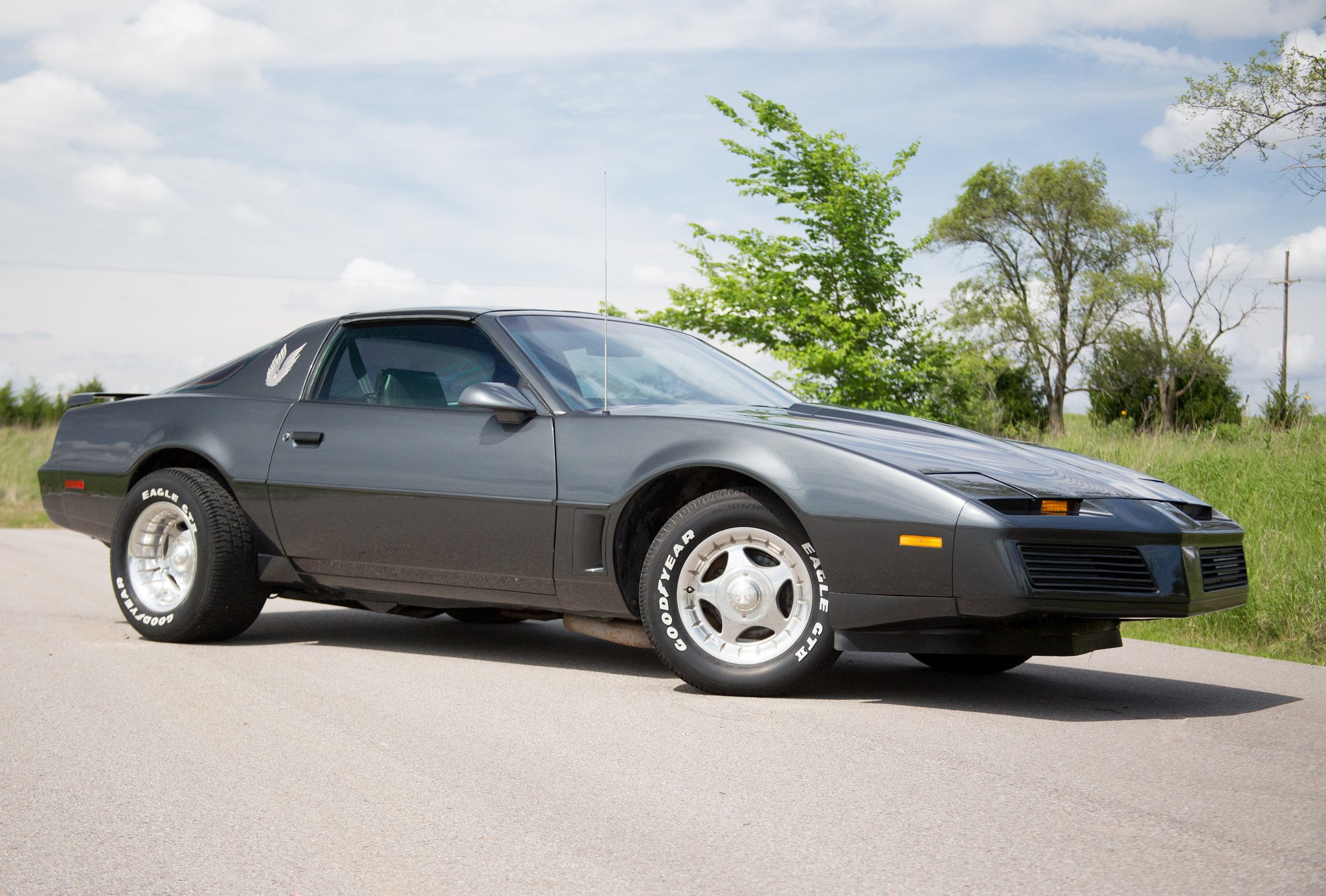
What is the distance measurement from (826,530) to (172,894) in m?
2.42

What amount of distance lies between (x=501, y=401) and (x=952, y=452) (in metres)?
1.71

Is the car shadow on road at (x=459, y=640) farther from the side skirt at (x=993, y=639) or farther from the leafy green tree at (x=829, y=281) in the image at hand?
the leafy green tree at (x=829, y=281)

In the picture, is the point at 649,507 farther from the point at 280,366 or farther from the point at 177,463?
the point at 177,463

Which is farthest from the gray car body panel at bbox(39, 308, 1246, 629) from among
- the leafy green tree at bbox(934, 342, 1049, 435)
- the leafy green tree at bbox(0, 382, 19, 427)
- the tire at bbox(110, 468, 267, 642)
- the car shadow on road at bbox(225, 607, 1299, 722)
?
the leafy green tree at bbox(0, 382, 19, 427)

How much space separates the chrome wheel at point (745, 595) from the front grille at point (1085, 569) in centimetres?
77

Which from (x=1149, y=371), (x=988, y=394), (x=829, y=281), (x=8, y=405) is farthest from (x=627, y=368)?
(x=1149, y=371)

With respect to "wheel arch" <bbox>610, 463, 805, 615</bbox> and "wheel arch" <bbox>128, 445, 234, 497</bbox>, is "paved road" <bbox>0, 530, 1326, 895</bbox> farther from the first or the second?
"wheel arch" <bbox>128, 445, 234, 497</bbox>

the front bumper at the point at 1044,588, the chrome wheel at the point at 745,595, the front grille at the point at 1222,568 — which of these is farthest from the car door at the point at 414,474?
the front grille at the point at 1222,568

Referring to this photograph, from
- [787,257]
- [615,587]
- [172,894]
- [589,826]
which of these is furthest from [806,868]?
[787,257]

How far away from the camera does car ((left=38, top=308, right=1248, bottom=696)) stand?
4.14 m

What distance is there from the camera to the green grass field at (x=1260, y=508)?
6.83 metres

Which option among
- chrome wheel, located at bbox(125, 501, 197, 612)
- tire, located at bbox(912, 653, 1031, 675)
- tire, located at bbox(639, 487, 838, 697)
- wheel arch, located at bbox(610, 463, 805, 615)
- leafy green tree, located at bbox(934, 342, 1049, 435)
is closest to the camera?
tire, located at bbox(639, 487, 838, 697)

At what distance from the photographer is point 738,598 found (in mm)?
4477

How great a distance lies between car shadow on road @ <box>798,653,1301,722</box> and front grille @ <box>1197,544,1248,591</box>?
1.45 ft
